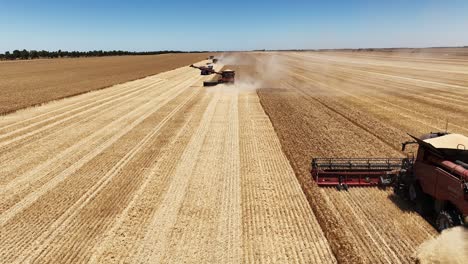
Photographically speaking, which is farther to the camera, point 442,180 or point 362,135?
point 362,135

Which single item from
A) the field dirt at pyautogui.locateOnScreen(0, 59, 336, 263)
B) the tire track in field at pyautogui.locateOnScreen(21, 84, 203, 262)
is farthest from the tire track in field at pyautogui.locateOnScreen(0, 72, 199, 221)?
the tire track in field at pyautogui.locateOnScreen(21, 84, 203, 262)

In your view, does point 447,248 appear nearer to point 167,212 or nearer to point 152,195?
point 167,212

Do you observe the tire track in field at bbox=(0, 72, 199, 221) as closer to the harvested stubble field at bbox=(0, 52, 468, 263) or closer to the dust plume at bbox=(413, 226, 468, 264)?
the harvested stubble field at bbox=(0, 52, 468, 263)

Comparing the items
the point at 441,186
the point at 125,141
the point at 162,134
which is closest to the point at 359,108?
the point at 162,134

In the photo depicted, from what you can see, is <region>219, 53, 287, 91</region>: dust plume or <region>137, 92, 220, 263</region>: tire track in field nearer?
<region>137, 92, 220, 263</region>: tire track in field

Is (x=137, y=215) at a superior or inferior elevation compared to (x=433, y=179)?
inferior

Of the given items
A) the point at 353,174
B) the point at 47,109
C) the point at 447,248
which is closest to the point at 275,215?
the point at 353,174
